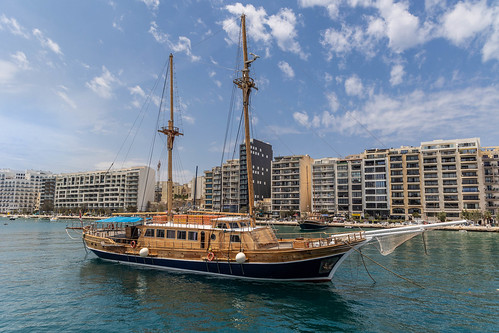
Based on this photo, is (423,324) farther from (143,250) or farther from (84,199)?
(84,199)

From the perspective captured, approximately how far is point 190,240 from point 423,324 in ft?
49.9

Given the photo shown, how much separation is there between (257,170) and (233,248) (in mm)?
94437

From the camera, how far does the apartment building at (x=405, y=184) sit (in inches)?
3329

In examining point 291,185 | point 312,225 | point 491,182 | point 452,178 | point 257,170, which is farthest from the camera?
point 257,170

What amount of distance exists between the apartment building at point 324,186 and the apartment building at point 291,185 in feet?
15.5

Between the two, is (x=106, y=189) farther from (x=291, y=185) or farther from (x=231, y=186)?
(x=291, y=185)

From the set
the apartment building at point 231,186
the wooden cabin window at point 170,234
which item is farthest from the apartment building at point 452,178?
the wooden cabin window at point 170,234

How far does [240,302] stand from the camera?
16.1 meters

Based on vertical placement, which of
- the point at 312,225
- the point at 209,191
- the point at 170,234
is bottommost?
the point at 312,225

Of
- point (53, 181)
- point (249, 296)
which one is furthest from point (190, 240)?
point (53, 181)

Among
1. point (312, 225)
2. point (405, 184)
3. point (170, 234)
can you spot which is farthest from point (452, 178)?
point (170, 234)

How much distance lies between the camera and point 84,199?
142750mm

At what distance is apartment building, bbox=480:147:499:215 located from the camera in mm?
76494

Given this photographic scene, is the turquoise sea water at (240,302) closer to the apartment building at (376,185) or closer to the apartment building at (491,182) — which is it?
the apartment building at (376,185)
